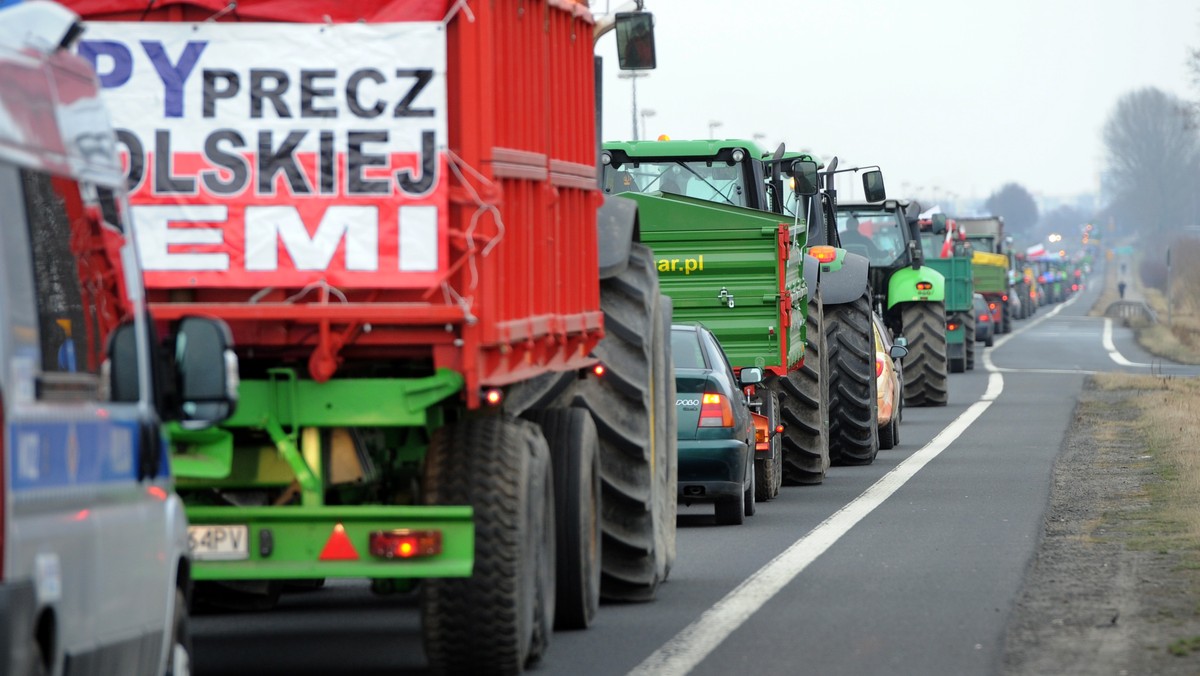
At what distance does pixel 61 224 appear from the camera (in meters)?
6.48

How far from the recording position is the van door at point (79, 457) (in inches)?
218

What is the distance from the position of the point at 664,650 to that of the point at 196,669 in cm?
201

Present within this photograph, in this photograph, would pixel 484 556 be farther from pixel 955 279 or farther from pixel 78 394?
pixel 955 279

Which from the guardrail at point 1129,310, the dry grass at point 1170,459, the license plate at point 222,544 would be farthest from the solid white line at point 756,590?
the guardrail at point 1129,310

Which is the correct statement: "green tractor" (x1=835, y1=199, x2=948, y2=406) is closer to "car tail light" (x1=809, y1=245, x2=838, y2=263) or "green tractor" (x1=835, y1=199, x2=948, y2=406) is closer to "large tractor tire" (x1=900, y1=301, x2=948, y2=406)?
"large tractor tire" (x1=900, y1=301, x2=948, y2=406)

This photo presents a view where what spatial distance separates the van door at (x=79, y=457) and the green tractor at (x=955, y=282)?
34551 mm

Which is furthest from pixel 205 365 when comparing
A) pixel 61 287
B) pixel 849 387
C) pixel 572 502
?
pixel 849 387

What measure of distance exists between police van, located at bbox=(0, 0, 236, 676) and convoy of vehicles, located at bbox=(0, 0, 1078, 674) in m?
0.01

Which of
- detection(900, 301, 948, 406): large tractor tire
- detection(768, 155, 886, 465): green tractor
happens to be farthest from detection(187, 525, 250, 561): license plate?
detection(900, 301, 948, 406): large tractor tire

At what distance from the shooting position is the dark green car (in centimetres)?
1628

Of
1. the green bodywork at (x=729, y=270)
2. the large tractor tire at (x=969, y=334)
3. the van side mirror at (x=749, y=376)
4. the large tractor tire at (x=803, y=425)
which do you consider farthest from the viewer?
the large tractor tire at (x=969, y=334)

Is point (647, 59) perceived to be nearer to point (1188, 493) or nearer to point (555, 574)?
point (555, 574)

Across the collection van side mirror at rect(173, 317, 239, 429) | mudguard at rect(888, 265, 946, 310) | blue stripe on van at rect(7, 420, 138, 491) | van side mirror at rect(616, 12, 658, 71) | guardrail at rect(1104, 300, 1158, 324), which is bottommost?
guardrail at rect(1104, 300, 1158, 324)

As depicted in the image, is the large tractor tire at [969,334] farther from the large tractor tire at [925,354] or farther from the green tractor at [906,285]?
the green tractor at [906,285]
